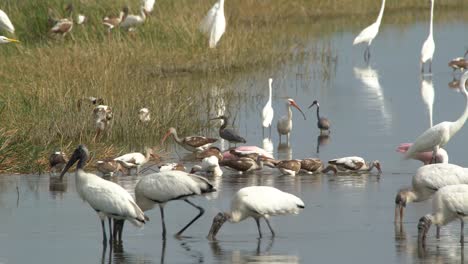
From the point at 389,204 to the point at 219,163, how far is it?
109 inches

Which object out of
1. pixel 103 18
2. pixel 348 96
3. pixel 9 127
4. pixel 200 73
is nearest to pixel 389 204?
pixel 9 127

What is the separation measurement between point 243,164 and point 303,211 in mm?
2240

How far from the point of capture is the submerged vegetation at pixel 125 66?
15.6m

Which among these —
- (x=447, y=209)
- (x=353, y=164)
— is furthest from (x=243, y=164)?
(x=447, y=209)

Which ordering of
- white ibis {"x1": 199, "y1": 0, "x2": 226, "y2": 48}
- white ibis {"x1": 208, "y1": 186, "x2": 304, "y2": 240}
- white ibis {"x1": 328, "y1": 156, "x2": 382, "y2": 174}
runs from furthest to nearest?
1. white ibis {"x1": 199, "y1": 0, "x2": 226, "y2": 48}
2. white ibis {"x1": 328, "y1": 156, "x2": 382, "y2": 174}
3. white ibis {"x1": 208, "y1": 186, "x2": 304, "y2": 240}

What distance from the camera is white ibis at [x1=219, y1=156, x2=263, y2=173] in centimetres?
1393

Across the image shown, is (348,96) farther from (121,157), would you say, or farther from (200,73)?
(121,157)

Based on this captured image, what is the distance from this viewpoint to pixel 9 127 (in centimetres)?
1514

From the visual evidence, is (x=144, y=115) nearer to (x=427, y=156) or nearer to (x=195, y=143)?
(x=195, y=143)

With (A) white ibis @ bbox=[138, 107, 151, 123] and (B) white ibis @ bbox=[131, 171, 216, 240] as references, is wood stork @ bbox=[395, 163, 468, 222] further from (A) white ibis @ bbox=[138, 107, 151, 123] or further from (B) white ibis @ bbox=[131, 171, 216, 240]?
(A) white ibis @ bbox=[138, 107, 151, 123]

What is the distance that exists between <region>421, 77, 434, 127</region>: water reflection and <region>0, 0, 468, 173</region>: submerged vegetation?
8.06ft

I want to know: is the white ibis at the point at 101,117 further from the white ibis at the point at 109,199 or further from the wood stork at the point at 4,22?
the wood stork at the point at 4,22

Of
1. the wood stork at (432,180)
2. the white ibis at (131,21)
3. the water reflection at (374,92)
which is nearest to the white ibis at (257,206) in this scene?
the wood stork at (432,180)

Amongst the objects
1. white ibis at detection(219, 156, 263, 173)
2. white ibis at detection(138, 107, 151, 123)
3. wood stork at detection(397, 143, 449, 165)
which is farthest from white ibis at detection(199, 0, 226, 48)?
white ibis at detection(219, 156, 263, 173)
